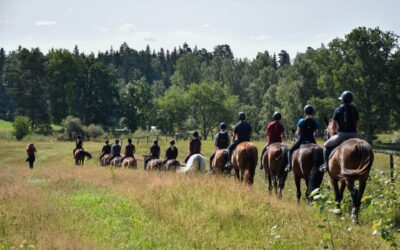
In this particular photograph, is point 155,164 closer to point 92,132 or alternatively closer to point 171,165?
point 171,165

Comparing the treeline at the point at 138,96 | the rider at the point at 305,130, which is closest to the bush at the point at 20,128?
the treeline at the point at 138,96

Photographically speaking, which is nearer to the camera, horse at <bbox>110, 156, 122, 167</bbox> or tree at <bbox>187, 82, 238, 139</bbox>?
horse at <bbox>110, 156, 122, 167</bbox>

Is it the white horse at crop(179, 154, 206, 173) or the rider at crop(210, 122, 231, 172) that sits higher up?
the rider at crop(210, 122, 231, 172)

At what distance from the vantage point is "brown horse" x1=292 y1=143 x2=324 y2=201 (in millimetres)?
12391

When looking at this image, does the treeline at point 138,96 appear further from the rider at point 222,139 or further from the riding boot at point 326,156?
the riding boot at point 326,156

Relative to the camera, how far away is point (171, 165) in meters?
22.7

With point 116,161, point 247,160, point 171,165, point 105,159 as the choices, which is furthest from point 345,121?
point 105,159

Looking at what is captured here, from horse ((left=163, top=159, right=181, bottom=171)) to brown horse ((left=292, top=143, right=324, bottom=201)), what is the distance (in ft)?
32.1

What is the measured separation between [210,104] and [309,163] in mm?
84747

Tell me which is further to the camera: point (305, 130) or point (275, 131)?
point (275, 131)

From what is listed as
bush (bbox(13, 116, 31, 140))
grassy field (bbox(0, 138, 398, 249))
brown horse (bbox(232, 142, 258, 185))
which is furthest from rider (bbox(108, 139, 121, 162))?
bush (bbox(13, 116, 31, 140))

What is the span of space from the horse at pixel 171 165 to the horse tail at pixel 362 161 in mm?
12589

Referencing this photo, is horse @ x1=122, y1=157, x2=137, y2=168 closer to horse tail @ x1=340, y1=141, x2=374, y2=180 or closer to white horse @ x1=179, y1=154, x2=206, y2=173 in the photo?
white horse @ x1=179, y1=154, x2=206, y2=173

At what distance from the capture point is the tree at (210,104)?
96875 mm
